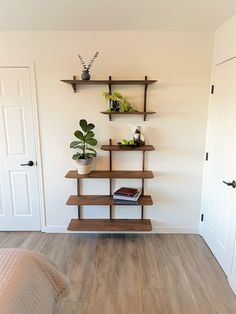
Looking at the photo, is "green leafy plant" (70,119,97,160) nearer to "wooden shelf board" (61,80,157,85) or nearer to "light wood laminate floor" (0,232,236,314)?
"wooden shelf board" (61,80,157,85)

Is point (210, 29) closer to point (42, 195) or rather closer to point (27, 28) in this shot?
point (27, 28)

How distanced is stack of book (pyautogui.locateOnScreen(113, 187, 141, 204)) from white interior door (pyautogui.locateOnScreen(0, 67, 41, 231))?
1067 millimetres

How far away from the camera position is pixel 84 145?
273 cm

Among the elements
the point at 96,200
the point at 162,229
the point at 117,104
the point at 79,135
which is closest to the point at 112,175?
the point at 96,200

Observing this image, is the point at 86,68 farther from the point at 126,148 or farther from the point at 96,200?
the point at 96,200

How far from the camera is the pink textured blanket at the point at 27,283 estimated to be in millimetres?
1172

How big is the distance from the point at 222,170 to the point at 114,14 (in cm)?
189

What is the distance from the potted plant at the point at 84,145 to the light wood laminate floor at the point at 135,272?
961mm

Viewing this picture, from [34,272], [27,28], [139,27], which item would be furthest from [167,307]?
[27,28]

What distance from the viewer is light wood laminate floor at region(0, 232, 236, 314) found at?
6.26ft

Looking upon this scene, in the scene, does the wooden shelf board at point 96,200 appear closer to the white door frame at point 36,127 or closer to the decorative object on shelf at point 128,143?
the white door frame at point 36,127

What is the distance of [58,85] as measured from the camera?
8.87ft

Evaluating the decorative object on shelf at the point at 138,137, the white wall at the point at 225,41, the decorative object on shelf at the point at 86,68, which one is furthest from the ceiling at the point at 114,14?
the decorative object on shelf at the point at 138,137

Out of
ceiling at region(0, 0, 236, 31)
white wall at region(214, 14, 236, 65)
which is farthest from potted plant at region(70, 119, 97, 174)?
white wall at region(214, 14, 236, 65)
